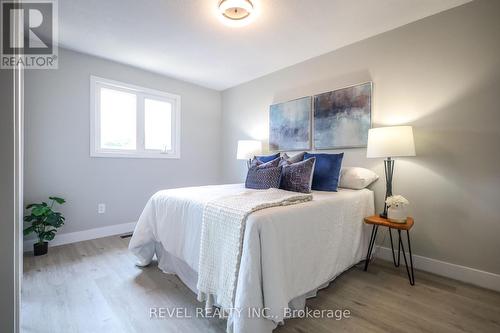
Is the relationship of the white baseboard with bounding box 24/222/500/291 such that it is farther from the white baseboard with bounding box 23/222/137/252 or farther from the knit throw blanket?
the knit throw blanket

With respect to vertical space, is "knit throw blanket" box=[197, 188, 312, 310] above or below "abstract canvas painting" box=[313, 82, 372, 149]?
below

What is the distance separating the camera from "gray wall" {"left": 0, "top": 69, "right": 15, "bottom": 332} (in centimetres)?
81

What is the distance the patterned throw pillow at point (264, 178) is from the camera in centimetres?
218

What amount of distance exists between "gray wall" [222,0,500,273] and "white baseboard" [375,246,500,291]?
49mm

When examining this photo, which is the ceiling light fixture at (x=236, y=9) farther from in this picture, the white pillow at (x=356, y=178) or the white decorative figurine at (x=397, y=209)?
the white decorative figurine at (x=397, y=209)

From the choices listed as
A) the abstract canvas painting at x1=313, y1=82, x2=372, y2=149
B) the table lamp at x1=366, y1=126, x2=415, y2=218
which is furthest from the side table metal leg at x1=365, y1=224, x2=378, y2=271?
the abstract canvas painting at x1=313, y1=82, x2=372, y2=149

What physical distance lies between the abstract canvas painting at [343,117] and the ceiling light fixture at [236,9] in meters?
1.36

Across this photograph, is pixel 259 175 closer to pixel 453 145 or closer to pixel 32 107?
pixel 453 145

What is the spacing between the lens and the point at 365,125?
2.48 m

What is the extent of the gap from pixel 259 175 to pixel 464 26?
7.32ft

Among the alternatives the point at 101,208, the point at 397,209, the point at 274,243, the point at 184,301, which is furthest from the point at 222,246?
the point at 101,208

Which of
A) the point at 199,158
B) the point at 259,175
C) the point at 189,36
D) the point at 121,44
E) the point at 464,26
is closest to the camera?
the point at 464,26

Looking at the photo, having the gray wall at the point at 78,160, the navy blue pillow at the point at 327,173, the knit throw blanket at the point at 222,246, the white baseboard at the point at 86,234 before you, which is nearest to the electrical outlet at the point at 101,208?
the gray wall at the point at 78,160

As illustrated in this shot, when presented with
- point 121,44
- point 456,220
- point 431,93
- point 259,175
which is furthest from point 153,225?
point 431,93
